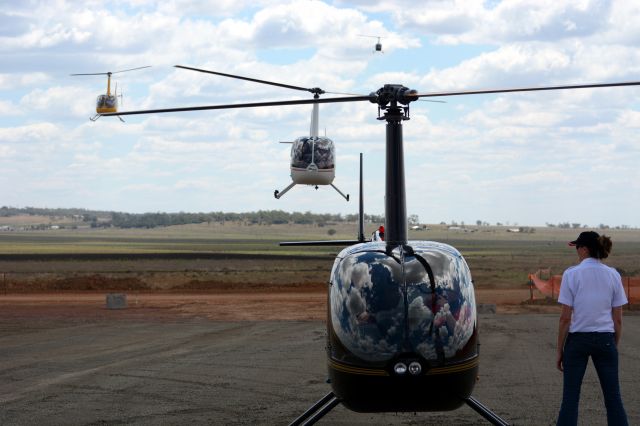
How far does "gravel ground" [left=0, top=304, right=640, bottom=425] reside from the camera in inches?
465

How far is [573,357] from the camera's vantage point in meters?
8.95

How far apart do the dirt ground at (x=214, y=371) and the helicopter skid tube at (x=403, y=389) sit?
102 inches

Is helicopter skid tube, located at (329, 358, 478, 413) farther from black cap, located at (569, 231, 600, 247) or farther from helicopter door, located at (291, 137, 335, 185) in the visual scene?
helicopter door, located at (291, 137, 335, 185)

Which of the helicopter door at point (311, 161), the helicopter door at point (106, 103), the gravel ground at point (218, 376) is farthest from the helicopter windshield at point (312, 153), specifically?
the gravel ground at point (218, 376)

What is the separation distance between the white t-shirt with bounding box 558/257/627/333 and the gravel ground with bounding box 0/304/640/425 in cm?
276

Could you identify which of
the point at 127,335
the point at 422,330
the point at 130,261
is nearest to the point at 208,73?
the point at 422,330

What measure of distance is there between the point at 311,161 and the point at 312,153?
0.33 meters

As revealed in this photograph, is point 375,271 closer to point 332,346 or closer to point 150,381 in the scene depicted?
point 332,346

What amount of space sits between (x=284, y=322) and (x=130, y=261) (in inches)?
2296

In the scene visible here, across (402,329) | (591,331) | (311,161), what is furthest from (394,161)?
(311,161)

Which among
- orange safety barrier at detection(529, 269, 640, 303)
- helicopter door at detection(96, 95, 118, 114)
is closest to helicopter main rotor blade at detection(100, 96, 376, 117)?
helicopter door at detection(96, 95, 118, 114)

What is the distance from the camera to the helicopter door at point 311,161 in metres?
35.9

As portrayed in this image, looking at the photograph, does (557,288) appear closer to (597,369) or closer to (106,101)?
(106,101)

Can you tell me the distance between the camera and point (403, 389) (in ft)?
28.0
